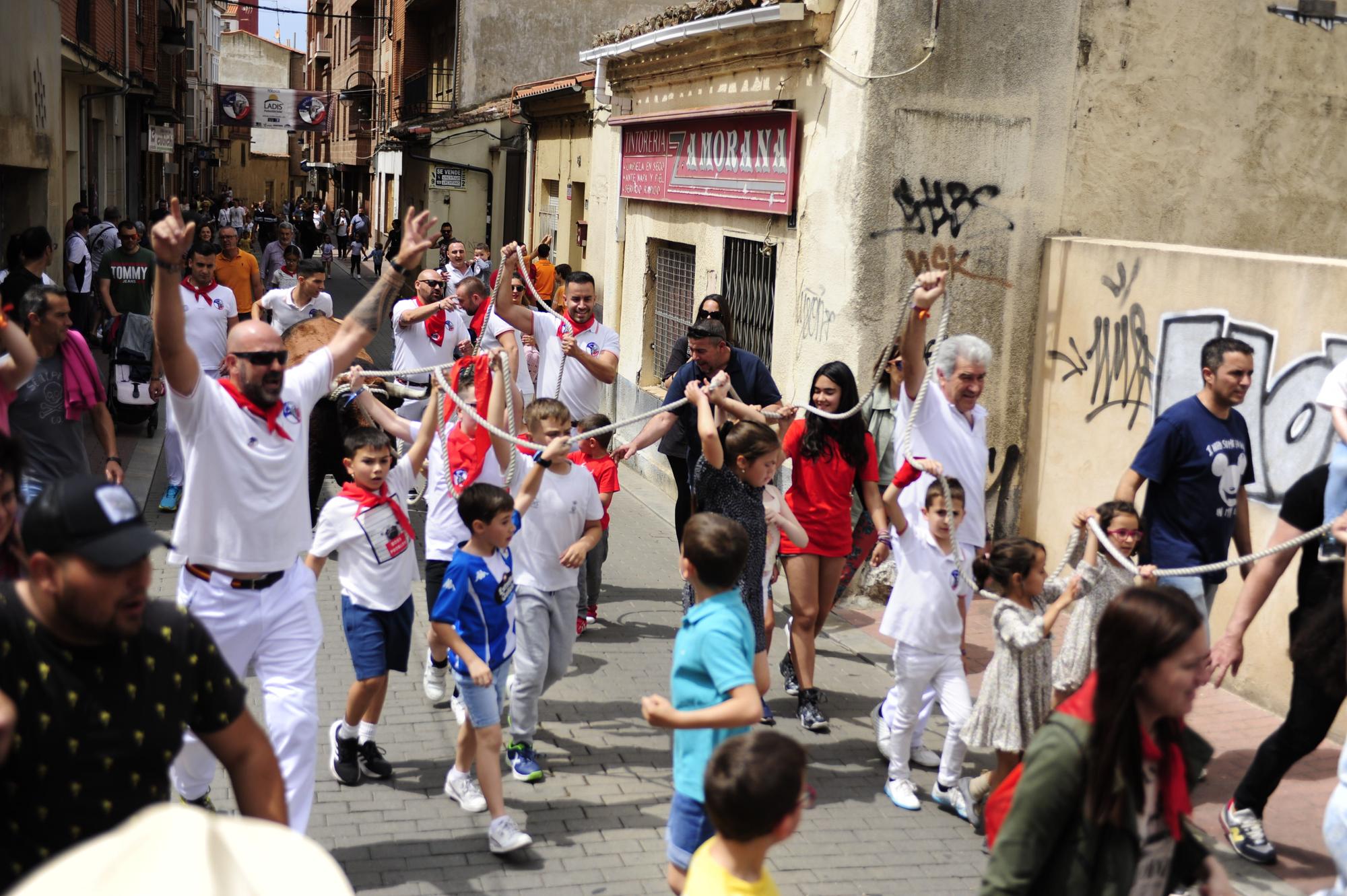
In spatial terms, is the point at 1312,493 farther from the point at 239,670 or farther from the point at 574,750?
the point at 239,670

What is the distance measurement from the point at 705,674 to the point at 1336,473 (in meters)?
2.74

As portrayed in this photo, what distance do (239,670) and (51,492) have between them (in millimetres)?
2058

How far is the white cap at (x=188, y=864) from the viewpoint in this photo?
1.70 metres

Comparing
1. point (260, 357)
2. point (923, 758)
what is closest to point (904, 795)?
point (923, 758)

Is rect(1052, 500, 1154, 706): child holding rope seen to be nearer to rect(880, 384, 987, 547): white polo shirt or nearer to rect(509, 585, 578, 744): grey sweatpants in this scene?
rect(880, 384, 987, 547): white polo shirt

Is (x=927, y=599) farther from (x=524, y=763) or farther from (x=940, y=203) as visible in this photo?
(x=940, y=203)

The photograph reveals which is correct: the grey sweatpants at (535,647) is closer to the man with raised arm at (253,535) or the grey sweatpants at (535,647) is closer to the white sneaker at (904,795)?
the man with raised arm at (253,535)

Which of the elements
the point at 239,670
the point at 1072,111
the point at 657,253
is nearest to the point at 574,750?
the point at 239,670

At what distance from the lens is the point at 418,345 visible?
28.9ft

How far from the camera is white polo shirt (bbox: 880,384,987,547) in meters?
5.75

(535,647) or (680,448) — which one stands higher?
(680,448)

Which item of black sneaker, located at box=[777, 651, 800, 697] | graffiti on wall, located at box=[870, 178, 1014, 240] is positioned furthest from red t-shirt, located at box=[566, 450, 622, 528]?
graffiti on wall, located at box=[870, 178, 1014, 240]

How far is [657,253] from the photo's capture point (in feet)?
43.6

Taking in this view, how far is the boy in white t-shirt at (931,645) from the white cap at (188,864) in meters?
4.01
